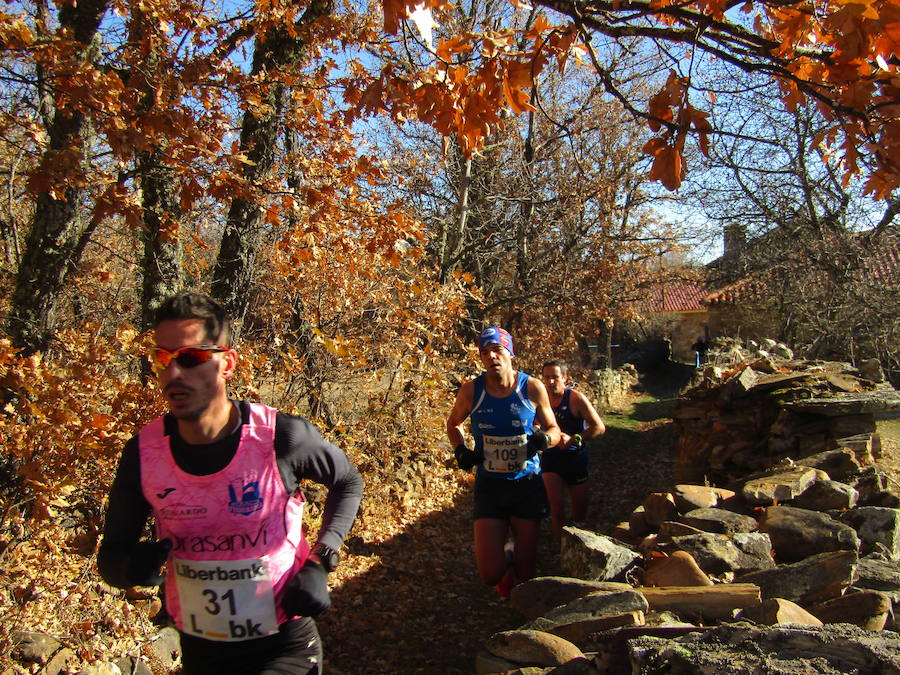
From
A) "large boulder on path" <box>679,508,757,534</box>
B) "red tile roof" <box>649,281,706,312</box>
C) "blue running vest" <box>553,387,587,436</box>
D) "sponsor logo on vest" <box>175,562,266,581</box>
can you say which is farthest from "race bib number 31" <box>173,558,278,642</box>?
"red tile roof" <box>649,281,706,312</box>

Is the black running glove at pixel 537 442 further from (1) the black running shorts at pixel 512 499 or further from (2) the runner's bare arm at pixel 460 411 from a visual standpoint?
(2) the runner's bare arm at pixel 460 411

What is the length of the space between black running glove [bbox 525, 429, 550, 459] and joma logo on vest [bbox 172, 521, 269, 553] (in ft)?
9.09

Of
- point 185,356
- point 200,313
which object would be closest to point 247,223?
point 200,313

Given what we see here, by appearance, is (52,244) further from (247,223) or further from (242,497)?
(242,497)

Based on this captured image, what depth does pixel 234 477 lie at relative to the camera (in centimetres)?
219

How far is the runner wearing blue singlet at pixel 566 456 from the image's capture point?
21.3 ft

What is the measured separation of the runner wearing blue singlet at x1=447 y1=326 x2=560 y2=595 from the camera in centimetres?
479

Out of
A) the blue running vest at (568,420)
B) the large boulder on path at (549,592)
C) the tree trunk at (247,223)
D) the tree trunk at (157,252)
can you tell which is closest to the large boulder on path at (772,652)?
the large boulder on path at (549,592)

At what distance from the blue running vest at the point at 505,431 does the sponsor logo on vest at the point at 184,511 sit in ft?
9.45

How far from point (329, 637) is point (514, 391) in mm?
2296

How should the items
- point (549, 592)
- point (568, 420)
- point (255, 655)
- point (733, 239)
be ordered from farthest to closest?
point (733, 239), point (568, 420), point (549, 592), point (255, 655)

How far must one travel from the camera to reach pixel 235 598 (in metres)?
2.20

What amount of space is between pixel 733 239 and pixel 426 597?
14.1 m

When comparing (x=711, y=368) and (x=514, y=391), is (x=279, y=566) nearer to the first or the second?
(x=514, y=391)
